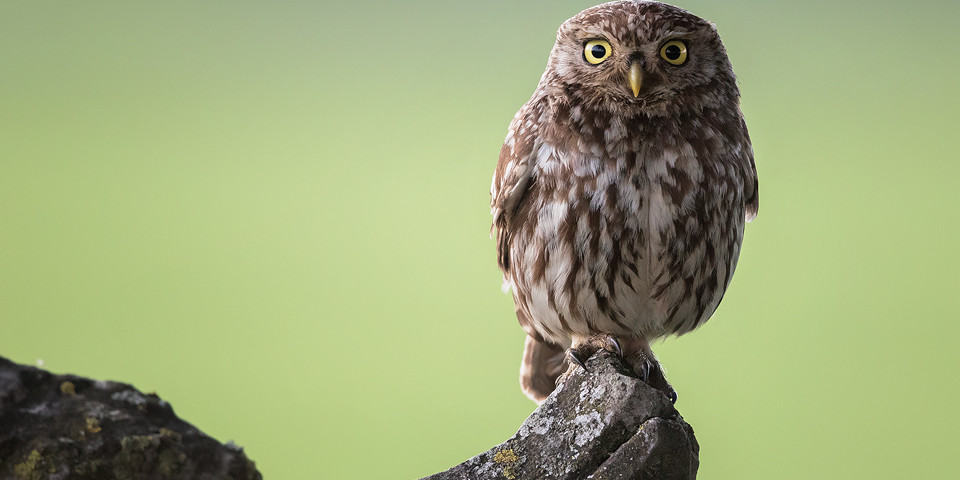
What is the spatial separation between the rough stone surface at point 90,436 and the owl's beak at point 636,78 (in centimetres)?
119

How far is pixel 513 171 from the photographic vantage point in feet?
7.30

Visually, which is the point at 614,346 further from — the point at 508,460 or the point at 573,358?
the point at 508,460

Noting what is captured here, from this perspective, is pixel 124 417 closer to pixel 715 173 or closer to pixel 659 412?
pixel 659 412

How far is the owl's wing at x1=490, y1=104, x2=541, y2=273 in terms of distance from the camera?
2.20 m

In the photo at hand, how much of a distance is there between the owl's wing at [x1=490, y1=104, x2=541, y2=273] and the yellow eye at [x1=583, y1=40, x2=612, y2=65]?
0.79ft

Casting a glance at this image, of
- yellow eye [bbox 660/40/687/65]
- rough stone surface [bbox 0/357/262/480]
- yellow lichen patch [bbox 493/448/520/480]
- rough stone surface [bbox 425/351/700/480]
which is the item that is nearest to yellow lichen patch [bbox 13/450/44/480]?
rough stone surface [bbox 0/357/262/480]

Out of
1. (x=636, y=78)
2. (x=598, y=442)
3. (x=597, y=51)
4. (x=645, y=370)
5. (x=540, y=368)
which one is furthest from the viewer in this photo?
(x=540, y=368)

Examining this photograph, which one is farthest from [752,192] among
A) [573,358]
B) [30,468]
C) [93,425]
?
[30,468]

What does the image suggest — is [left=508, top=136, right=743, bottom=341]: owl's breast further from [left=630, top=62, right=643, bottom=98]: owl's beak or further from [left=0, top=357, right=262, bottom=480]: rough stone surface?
[left=0, top=357, right=262, bottom=480]: rough stone surface

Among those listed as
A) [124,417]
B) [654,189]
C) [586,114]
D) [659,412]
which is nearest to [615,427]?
[659,412]

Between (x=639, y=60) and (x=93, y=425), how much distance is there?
140 centimetres

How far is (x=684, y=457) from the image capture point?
1.81 metres

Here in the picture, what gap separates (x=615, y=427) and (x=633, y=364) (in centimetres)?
63

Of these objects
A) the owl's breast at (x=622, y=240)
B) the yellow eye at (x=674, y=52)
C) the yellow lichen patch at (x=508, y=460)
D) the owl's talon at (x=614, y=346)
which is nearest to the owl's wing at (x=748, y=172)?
the owl's breast at (x=622, y=240)
